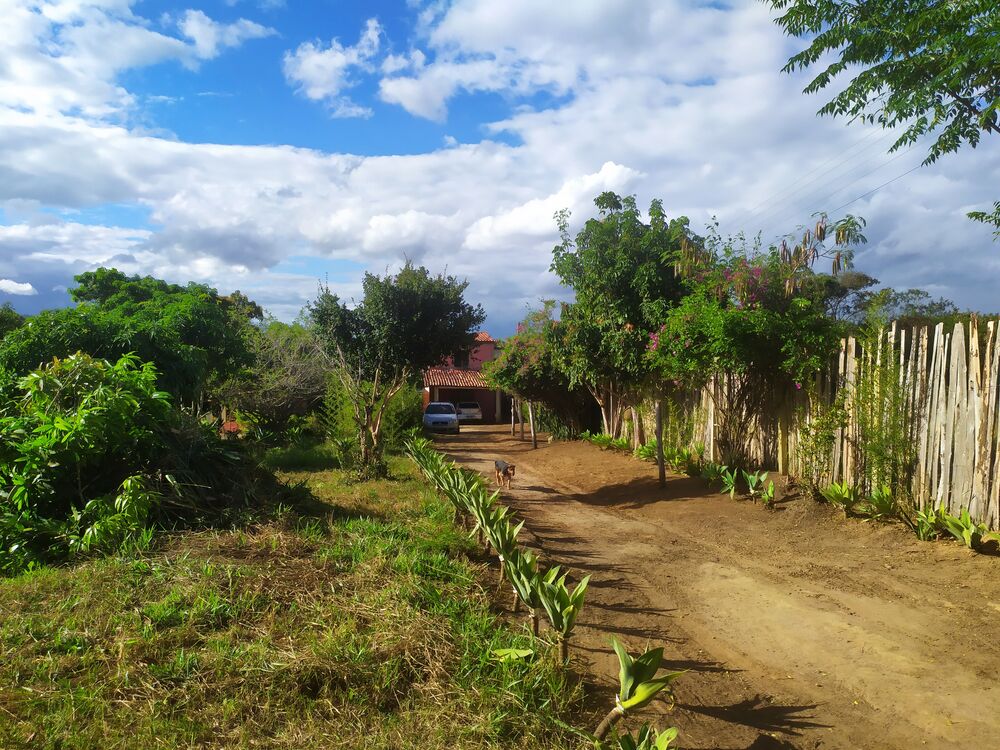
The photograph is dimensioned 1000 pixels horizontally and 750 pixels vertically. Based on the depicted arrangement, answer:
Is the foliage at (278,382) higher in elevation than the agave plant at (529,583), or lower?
higher

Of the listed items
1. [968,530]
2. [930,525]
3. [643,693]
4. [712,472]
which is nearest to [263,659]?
[643,693]

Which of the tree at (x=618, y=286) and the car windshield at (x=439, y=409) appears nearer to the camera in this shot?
the tree at (x=618, y=286)

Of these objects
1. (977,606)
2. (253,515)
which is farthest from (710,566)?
(253,515)

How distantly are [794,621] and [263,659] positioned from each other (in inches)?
147

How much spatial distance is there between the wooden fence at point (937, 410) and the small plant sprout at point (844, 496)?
26 centimetres

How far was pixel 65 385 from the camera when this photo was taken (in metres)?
6.58

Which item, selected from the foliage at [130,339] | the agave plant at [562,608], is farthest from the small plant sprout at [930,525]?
the foliage at [130,339]

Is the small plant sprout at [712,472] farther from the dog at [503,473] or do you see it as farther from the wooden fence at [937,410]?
the dog at [503,473]

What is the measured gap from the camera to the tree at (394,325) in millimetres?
13781

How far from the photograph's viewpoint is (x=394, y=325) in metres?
13.8

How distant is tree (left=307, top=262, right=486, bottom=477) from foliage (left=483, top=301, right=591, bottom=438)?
13.6 ft

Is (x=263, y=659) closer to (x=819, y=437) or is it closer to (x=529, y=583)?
(x=529, y=583)

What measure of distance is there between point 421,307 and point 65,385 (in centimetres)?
805

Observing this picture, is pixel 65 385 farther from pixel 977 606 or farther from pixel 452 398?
pixel 452 398
